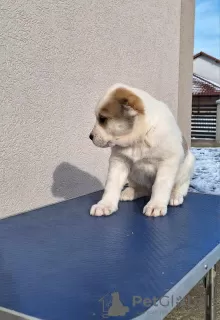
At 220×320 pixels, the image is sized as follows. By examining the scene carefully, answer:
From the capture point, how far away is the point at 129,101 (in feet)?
5.54

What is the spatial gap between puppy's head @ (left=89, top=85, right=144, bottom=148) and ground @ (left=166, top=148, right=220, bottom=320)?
107cm

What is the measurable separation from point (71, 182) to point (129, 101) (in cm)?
96

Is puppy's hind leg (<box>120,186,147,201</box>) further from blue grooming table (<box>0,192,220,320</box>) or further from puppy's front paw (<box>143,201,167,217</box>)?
puppy's front paw (<box>143,201,167,217</box>)

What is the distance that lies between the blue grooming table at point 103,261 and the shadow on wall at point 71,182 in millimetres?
429

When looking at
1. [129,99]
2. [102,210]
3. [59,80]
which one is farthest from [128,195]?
[59,80]

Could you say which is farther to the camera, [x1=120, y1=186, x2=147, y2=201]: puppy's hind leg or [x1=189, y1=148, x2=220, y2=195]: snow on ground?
[x1=189, y1=148, x2=220, y2=195]: snow on ground

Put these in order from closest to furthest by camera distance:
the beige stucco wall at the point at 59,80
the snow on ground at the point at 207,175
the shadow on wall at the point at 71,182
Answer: the beige stucco wall at the point at 59,80, the shadow on wall at the point at 71,182, the snow on ground at the point at 207,175

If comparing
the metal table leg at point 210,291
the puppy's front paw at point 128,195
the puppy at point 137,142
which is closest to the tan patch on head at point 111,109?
the puppy at point 137,142

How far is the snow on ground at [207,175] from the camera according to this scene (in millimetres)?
4541

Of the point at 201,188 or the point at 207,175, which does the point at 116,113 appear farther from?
the point at 207,175

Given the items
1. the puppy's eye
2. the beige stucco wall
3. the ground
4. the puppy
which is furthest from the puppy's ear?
the ground

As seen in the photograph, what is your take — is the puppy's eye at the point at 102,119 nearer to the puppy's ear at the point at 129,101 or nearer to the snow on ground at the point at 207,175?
A: the puppy's ear at the point at 129,101

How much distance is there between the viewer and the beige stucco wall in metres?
Result: 1.90

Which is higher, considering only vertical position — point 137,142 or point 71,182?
point 137,142
